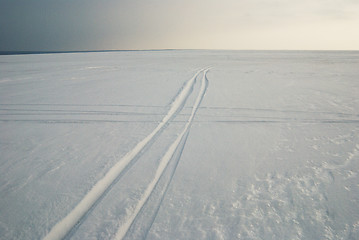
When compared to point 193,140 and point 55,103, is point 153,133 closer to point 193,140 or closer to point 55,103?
point 193,140

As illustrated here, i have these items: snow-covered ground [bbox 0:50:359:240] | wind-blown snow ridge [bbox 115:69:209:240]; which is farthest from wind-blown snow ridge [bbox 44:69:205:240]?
wind-blown snow ridge [bbox 115:69:209:240]

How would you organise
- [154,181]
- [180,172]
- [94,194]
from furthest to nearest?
[180,172], [154,181], [94,194]

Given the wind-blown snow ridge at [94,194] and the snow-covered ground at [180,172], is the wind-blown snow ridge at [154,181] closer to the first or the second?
the snow-covered ground at [180,172]

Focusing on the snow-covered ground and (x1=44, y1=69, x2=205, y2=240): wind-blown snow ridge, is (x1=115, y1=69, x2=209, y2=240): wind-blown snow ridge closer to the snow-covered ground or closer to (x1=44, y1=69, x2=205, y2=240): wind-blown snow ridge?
the snow-covered ground

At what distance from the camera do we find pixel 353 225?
72.6 inches

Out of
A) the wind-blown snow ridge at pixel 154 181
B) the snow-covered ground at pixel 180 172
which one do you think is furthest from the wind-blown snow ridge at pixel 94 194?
the wind-blown snow ridge at pixel 154 181

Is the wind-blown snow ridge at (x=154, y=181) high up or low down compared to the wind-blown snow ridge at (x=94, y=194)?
up

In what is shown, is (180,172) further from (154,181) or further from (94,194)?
(94,194)

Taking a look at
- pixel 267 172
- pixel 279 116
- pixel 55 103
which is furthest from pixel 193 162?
pixel 55 103

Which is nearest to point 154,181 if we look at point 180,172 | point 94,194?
point 180,172

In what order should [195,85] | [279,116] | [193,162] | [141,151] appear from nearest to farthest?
[193,162]
[141,151]
[279,116]
[195,85]

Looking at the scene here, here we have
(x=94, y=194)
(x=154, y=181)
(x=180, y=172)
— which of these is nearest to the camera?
Answer: (x=94, y=194)

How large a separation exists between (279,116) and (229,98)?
1838mm

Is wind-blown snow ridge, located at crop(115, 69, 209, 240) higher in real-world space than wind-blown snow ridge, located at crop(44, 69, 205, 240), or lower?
higher
